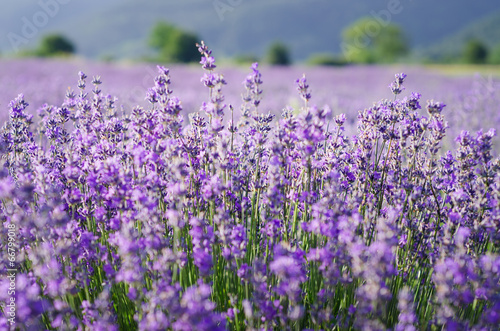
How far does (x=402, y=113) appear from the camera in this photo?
2.02 metres

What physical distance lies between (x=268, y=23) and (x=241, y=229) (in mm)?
174052

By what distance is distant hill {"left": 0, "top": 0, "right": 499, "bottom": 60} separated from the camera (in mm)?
164375

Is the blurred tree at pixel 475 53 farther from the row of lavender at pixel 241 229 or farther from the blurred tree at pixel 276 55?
the row of lavender at pixel 241 229

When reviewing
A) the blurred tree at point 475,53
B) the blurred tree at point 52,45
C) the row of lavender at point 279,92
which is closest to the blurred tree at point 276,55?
the blurred tree at point 52,45

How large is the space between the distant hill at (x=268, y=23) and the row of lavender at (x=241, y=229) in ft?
521

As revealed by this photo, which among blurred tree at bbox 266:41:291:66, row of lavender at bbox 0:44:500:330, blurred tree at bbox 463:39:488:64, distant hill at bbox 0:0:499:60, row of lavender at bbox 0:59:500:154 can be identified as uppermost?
distant hill at bbox 0:0:499:60

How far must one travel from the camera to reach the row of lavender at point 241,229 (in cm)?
126

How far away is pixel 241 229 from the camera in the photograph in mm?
1483

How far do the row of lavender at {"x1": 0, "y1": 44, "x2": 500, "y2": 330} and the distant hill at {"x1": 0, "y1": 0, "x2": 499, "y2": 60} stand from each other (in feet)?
521

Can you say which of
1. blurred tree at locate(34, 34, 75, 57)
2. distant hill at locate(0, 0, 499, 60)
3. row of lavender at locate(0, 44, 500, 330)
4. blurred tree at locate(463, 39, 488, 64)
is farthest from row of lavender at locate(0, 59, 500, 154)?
distant hill at locate(0, 0, 499, 60)

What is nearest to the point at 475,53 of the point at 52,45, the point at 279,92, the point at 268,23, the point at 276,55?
the point at 276,55

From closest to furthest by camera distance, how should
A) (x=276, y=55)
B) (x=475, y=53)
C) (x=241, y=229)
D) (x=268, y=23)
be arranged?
(x=241, y=229), (x=276, y=55), (x=475, y=53), (x=268, y=23)

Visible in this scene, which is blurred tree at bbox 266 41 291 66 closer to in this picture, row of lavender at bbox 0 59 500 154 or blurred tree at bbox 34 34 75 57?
blurred tree at bbox 34 34 75 57

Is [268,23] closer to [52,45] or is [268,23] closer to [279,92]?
[52,45]
